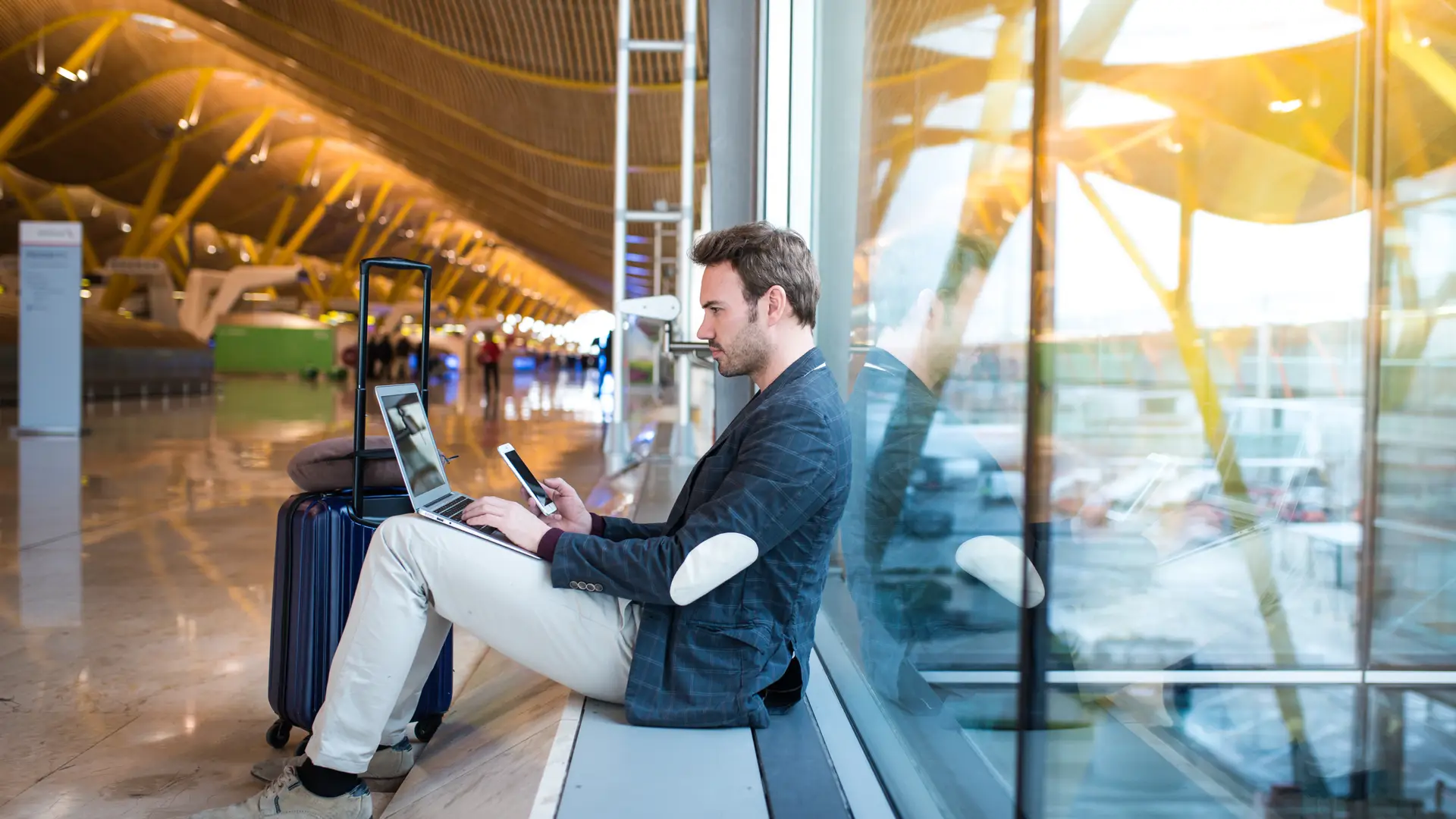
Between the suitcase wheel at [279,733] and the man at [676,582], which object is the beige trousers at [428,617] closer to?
the man at [676,582]

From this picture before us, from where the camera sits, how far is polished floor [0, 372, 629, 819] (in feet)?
8.73

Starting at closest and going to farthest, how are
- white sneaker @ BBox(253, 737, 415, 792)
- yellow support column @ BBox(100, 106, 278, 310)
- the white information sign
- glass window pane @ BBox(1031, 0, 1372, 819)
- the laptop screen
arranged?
glass window pane @ BBox(1031, 0, 1372, 819)
the laptop screen
white sneaker @ BBox(253, 737, 415, 792)
the white information sign
yellow support column @ BBox(100, 106, 278, 310)

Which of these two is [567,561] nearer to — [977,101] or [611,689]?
[611,689]

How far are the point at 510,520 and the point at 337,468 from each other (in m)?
0.76

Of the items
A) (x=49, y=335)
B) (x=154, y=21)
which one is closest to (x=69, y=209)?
(x=154, y=21)

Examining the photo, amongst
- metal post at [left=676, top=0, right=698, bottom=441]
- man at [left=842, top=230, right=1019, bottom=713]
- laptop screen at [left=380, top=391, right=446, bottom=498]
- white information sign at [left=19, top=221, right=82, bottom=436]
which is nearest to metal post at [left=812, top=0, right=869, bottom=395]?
man at [left=842, top=230, right=1019, bottom=713]

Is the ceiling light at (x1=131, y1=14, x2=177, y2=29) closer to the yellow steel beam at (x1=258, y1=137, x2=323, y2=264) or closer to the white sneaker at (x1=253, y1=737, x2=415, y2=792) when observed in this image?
the yellow steel beam at (x1=258, y1=137, x2=323, y2=264)

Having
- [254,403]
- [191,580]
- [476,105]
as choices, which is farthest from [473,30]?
[191,580]

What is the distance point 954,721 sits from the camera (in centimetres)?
198

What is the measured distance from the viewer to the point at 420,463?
2518 mm

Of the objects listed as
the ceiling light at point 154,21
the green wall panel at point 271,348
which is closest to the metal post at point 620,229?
the ceiling light at point 154,21

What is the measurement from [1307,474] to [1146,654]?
427 mm

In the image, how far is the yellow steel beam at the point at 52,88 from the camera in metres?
25.5

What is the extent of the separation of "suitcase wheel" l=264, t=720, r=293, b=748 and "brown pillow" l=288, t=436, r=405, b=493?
61 centimetres
